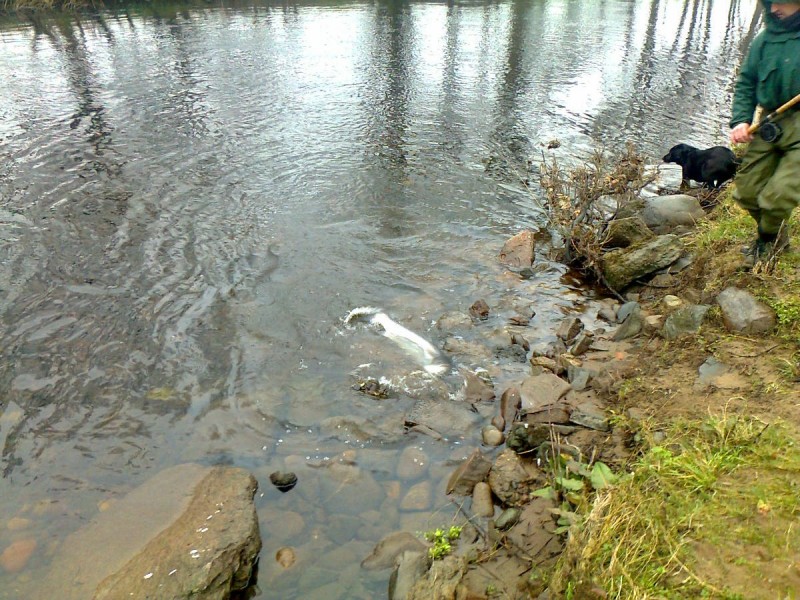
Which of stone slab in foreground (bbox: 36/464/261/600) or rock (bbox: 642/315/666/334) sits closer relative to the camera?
stone slab in foreground (bbox: 36/464/261/600)

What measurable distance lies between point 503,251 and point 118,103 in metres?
11.1

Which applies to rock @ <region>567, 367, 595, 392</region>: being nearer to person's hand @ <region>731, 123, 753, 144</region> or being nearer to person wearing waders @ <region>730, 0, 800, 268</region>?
person wearing waders @ <region>730, 0, 800, 268</region>

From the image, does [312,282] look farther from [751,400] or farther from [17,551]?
[751,400]

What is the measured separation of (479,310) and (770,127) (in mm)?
3271

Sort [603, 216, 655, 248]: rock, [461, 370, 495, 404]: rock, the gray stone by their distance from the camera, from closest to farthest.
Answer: [461, 370, 495, 404]: rock
[603, 216, 655, 248]: rock
the gray stone

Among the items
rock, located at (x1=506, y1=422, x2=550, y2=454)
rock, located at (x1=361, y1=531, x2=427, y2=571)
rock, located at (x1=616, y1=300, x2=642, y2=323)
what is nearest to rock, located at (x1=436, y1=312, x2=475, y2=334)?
rock, located at (x1=616, y1=300, x2=642, y2=323)

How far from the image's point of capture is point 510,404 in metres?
4.99

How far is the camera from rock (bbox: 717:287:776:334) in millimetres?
4469

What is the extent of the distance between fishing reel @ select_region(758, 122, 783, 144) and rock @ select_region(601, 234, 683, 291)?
7.01 ft

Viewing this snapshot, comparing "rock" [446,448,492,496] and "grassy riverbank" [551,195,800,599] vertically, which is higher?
"grassy riverbank" [551,195,800,599]

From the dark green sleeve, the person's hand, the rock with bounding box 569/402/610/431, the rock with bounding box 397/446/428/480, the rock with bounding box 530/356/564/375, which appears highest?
the dark green sleeve

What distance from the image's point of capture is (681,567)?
2729 millimetres

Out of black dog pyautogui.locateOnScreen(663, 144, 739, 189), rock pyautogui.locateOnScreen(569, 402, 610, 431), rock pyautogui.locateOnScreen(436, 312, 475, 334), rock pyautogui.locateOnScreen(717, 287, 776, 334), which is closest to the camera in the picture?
rock pyautogui.locateOnScreen(569, 402, 610, 431)

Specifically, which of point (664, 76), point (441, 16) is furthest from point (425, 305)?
point (441, 16)
